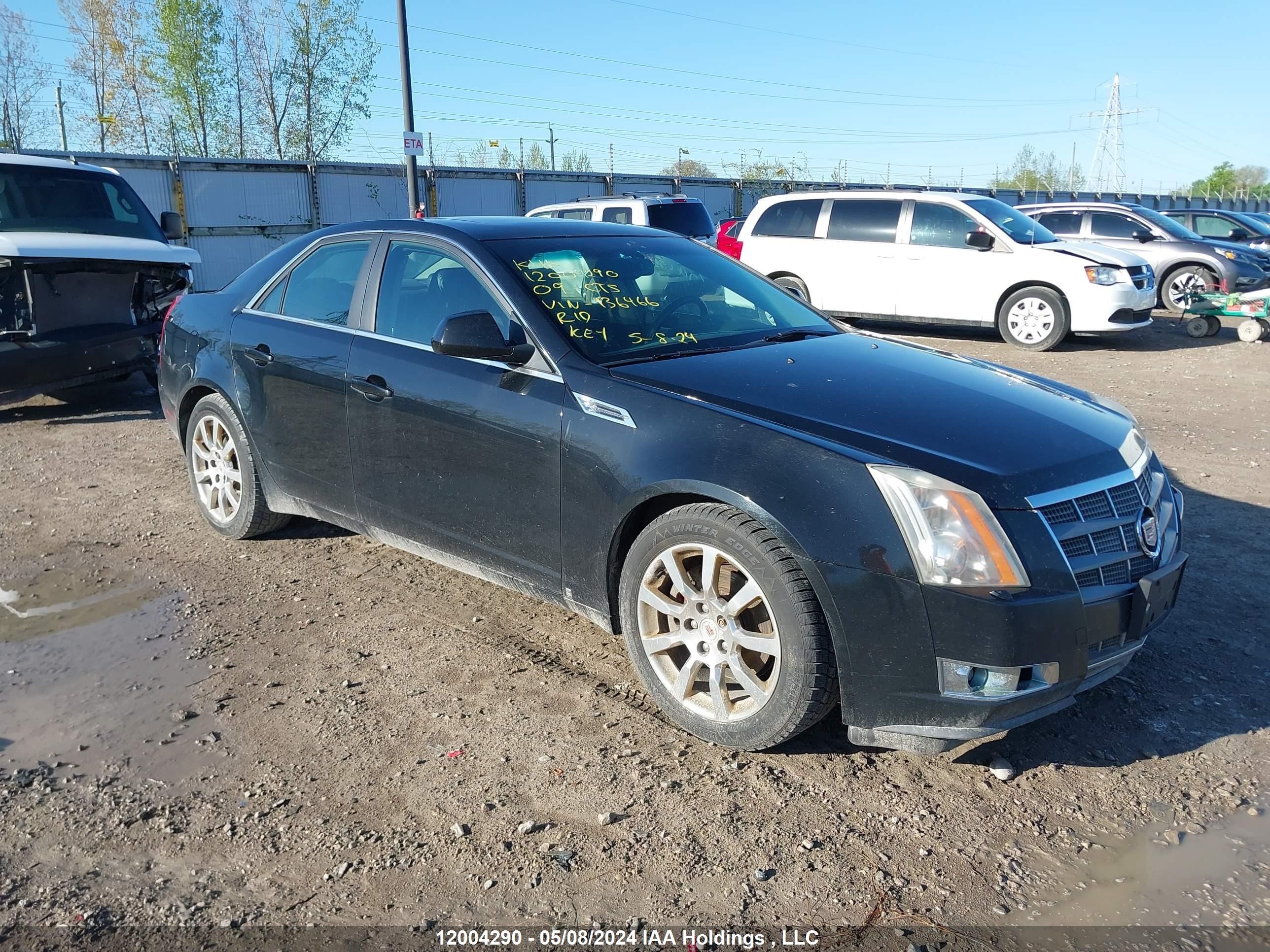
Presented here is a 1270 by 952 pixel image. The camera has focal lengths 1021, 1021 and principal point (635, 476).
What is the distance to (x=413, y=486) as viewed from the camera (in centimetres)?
428

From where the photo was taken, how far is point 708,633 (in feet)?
10.9

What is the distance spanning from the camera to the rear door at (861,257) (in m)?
13.1

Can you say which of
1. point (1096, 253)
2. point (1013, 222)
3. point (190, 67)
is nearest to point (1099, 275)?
point (1096, 253)

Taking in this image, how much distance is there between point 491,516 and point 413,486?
50 centimetres

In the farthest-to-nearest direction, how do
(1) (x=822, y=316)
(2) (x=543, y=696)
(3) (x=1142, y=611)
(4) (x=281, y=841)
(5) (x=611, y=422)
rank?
1. (1) (x=822, y=316)
2. (2) (x=543, y=696)
3. (5) (x=611, y=422)
4. (3) (x=1142, y=611)
5. (4) (x=281, y=841)

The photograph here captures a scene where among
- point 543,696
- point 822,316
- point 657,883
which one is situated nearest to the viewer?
point 657,883

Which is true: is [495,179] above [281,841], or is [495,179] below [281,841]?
above

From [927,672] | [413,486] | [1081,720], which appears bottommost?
[1081,720]

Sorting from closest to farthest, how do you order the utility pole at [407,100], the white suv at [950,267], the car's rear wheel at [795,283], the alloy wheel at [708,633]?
1. the alloy wheel at [708,633]
2. the white suv at [950,267]
3. the car's rear wheel at [795,283]
4. the utility pole at [407,100]

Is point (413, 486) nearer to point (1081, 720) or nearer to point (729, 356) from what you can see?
point (729, 356)

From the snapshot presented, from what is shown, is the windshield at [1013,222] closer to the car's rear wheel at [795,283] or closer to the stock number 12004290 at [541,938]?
the car's rear wheel at [795,283]

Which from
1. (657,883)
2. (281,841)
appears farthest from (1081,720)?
(281,841)

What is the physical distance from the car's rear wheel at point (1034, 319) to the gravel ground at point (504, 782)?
7906mm

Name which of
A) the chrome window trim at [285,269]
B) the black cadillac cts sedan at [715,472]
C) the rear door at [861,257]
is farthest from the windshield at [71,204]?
the rear door at [861,257]
